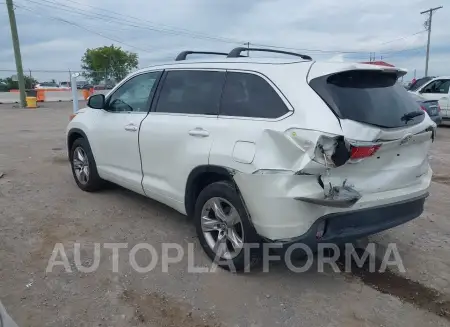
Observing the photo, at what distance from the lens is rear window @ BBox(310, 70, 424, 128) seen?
301 centimetres

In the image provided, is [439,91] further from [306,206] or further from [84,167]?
[306,206]

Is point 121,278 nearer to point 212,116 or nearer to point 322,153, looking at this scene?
point 212,116

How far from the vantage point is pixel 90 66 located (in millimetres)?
57812

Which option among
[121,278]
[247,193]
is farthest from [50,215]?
[247,193]

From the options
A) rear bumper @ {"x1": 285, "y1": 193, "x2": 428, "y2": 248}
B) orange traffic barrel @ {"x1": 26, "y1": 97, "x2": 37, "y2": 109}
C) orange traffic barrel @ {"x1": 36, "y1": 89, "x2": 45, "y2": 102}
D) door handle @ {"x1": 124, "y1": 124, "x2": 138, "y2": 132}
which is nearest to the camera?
rear bumper @ {"x1": 285, "y1": 193, "x2": 428, "y2": 248}

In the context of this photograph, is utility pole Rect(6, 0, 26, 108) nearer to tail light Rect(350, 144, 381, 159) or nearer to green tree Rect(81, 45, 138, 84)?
tail light Rect(350, 144, 381, 159)

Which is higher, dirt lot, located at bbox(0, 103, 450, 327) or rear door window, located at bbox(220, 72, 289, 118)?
rear door window, located at bbox(220, 72, 289, 118)

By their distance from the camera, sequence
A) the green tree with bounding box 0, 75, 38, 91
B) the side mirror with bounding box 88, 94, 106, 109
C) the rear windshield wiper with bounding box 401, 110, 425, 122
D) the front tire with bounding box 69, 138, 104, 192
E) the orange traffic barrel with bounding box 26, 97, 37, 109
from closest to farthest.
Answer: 1. the rear windshield wiper with bounding box 401, 110, 425, 122
2. the side mirror with bounding box 88, 94, 106, 109
3. the front tire with bounding box 69, 138, 104, 192
4. the orange traffic barrel with bounding box 26, 97, 37, 109
5. the green tree with bounding box 0, 75, 38, 91

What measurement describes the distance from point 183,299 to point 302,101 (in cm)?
176

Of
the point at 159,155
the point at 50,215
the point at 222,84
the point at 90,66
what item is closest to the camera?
the point at 222,84

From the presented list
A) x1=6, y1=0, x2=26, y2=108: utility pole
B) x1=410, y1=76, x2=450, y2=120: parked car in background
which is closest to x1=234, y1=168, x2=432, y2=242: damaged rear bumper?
x1=410, y1=76, x2=450, y2=120: parked car in background

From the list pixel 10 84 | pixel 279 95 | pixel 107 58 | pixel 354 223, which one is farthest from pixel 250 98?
pixel 107 58

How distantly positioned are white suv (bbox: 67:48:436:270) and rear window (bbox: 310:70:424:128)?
1 centimetres

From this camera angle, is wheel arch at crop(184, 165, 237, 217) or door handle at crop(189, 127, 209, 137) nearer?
wheel arch at crop(184, 165, 237, 217)
